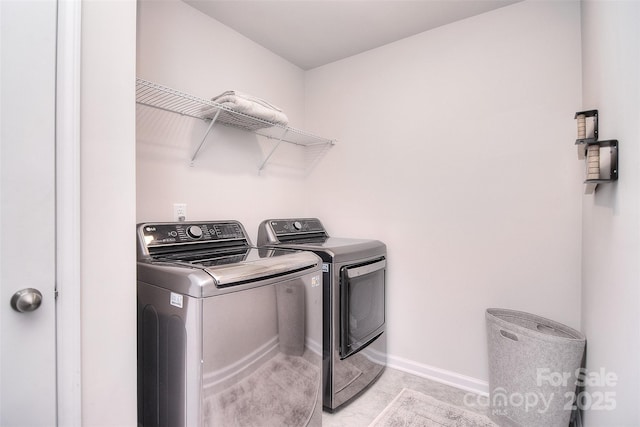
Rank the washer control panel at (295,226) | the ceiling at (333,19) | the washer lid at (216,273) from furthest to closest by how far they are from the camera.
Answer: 1. the washer control panel at (295,226)
2. the ceiling at (333,19)
3. the washer lid at (216,273)

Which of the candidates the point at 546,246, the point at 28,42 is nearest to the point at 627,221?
the point at 546,246

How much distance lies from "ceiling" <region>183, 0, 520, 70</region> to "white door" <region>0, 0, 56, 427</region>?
1.28m

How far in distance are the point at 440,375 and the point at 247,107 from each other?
2.21 metres

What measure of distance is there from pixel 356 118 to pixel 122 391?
228cm

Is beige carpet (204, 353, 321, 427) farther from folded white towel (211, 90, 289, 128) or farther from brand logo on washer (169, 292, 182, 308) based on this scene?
folded white towel (211, 90, 289, 128)

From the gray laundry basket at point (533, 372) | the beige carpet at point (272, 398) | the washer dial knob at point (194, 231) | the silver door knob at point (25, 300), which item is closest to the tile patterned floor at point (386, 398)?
the gray laundry basket at point (533, 372)

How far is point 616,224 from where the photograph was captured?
108 centimetres

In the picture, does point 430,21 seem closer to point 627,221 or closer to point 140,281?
point 627,221

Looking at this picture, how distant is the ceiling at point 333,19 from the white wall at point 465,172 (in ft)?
0.40

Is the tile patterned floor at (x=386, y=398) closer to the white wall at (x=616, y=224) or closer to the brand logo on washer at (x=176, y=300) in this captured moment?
the white wall at (x=616, y=224)

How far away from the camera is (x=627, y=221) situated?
0.96 meters

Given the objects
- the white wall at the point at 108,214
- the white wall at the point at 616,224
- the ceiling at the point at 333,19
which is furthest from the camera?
the ceiling at the point at 333,19

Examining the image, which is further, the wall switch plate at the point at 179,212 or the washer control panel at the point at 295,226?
the washer control panel at the point at 295,226

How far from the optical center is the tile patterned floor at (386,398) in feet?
5.85
